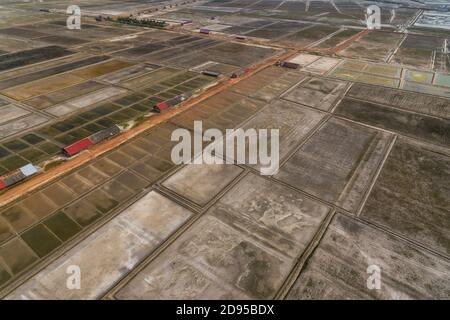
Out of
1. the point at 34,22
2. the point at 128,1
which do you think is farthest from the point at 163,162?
the point at 128,1

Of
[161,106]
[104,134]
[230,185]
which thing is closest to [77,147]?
[104,134]

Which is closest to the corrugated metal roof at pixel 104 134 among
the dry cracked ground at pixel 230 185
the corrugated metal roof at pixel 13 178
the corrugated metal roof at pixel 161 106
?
the dry cracked ground at pixel 230 185

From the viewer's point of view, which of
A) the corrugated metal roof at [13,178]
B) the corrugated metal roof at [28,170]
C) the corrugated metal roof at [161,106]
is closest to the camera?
the corrugated metal roof at [13,178]

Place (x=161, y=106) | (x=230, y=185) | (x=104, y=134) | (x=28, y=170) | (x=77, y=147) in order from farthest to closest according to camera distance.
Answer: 1. (x=161, y=106)
2. (x=104, y=134)
3. (x=77, y=147)
4. (x=28, y=170)
5. (x=230, y=185)

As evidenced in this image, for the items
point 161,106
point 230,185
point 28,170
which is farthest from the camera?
point 161,106

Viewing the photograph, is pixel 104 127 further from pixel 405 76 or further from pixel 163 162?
pixel 405 76

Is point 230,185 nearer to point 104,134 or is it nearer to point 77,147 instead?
point 104,134

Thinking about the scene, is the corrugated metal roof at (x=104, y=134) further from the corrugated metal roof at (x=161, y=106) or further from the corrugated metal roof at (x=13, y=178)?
the corrugated metal roof at (x=13, y=178)
